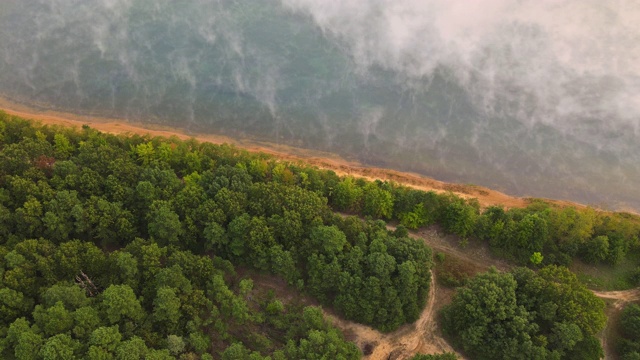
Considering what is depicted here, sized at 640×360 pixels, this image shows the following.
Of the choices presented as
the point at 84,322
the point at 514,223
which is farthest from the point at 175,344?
the point at 514,223

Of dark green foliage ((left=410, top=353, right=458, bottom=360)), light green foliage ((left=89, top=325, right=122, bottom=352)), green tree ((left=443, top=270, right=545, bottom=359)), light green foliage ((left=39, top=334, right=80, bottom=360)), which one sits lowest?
light green foliage ((left=39, top=334, right=80, bottom=360))

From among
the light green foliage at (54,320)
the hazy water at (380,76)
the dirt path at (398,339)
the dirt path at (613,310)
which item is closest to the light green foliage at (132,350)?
the light green foliage at (54,320)

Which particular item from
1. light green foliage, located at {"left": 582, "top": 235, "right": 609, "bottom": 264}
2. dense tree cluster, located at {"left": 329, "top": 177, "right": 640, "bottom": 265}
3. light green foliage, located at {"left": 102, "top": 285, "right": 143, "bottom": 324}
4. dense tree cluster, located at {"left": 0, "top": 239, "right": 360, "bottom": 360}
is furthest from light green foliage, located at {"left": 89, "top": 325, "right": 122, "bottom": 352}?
light green foliage, located at {"left": 582, "top": 235, "right": 609, "bottom": 264}

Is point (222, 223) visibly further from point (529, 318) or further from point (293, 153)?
point (529, 318)

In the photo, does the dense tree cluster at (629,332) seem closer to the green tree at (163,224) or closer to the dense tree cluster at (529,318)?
the dense tree cluster at (529,318)

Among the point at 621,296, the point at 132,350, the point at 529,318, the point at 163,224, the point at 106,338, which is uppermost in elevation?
the point at 621,296

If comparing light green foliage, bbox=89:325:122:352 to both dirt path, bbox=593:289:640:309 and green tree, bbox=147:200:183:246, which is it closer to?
green tree, bbox=147:200:183:246
